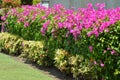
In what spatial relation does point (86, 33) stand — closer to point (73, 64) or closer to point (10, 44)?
point (73, 64)

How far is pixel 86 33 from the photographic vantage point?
29.0ft

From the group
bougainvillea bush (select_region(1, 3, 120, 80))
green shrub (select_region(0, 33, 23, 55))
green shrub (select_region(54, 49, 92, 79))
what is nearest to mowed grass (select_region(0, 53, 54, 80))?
green shrub (select_region(54, 49, 92, 79))

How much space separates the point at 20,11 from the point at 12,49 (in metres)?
1.40

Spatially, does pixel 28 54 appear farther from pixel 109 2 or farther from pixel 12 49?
pixel 109 2

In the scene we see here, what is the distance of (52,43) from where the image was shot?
11.2 metres

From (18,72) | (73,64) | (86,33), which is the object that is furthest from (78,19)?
(18,72)

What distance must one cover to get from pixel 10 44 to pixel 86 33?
6.48 m

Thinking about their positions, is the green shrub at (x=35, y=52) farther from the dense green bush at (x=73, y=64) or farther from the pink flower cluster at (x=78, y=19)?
the dense green bush at (x=73, y=64)

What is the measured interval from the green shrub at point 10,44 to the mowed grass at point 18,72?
177 cm

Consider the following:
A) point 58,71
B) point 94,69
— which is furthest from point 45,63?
point 94,69

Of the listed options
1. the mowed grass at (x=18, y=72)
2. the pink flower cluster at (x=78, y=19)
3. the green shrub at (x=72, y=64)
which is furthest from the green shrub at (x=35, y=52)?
the green shrub at (x=72, y=64)

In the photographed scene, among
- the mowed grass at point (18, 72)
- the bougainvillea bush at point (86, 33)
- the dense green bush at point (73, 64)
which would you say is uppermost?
Result: the bougainvillea bush at point (86, 33)

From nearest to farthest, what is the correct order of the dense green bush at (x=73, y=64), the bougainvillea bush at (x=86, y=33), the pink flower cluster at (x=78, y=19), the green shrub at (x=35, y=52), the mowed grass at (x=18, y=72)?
the bougainvillea bush at (x=86, y=33) < the pink flower cluster at (x=78, y=19) < the dense green bush at (x=73, y=64) < the mowed grass at (x=18, y=72) < the green shrub at (x=35, y=52)

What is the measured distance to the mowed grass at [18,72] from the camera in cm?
1002
